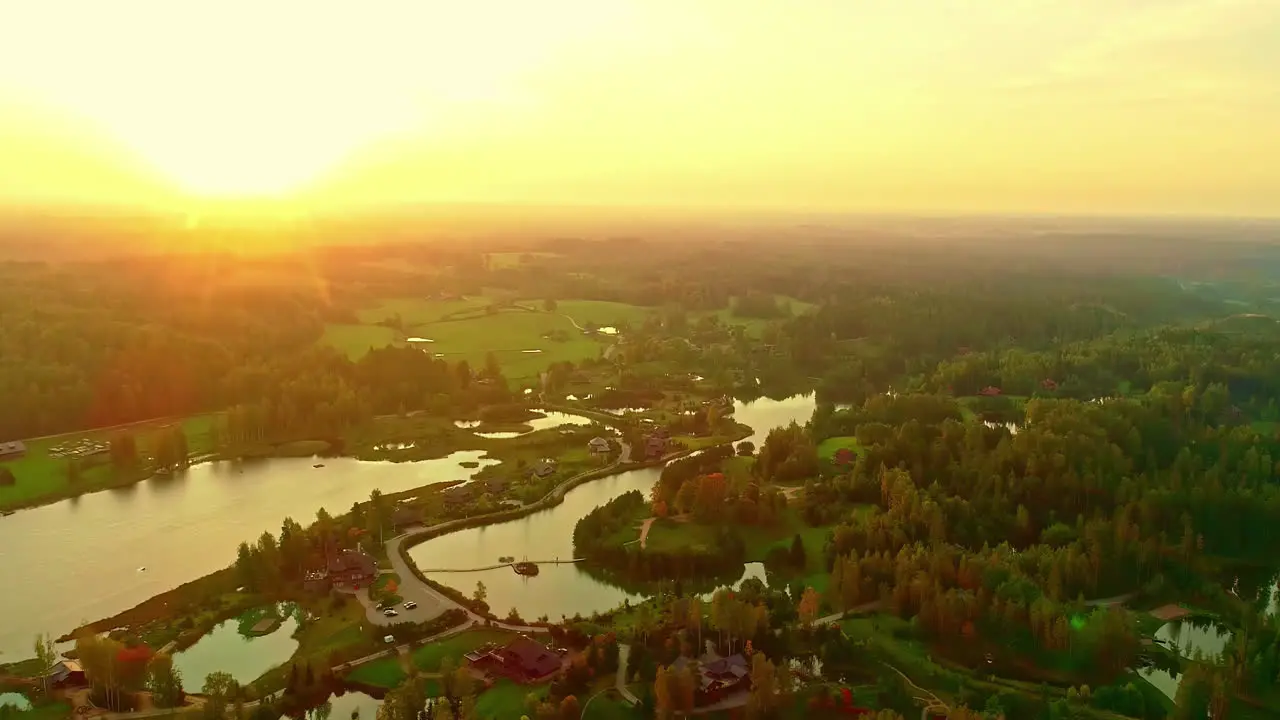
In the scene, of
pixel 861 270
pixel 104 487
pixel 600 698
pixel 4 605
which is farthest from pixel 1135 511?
pixel 861 270

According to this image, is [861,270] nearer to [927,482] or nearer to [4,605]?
[927,482]

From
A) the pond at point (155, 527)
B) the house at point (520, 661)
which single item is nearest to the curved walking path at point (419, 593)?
the house at point (520, 661)

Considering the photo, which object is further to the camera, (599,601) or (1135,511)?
(1135,511)

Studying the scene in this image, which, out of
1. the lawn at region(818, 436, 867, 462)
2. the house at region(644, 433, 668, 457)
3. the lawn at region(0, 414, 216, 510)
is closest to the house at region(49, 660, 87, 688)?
the lawn at region(0, 414, 216, 510)

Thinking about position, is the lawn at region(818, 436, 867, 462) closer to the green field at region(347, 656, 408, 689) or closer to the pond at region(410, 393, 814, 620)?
the pond at region(410, 393, 814, 620)

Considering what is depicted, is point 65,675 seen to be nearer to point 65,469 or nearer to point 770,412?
point 65,469


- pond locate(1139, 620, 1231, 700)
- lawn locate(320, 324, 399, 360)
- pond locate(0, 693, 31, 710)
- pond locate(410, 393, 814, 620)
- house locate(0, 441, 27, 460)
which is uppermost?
lawn locate(320, 324, 399, 360)
